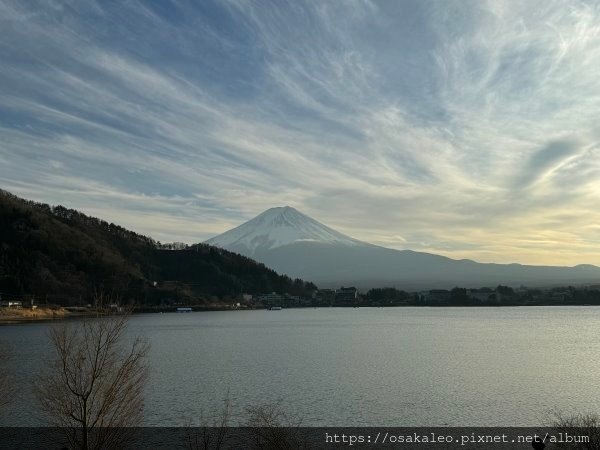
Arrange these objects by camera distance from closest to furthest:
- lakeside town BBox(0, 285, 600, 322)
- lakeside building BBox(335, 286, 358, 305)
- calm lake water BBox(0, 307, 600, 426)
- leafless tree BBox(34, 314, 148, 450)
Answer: leafless tree BBox(34, 314, 148, 450), calm lake water BBox(0, 307, 600, 426), lakeside town BBox(0, 285, 600, 322), lakeside building BBox(335, 286, 358, 305)

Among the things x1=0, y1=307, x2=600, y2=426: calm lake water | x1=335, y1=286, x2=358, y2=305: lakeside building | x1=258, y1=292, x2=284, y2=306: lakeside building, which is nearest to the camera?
x1=0, y1=307, x2=600, y2=426: calm lake water

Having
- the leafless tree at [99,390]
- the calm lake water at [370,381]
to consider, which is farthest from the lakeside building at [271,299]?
the leafless tree at [99,390]

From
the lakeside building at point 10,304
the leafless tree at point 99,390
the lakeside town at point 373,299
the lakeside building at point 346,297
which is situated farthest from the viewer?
the lakeside building at point 346,297

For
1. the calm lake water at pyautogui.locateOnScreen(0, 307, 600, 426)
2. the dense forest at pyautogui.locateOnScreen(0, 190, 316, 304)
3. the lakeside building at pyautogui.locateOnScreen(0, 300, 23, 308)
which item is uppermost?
the dense forest at pyautogui.locateOnScreen(0, 190, 316, 304)

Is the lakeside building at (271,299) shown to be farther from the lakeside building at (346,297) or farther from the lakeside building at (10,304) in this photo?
the lakeside building at (10,304)

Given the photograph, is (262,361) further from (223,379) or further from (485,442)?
(485,442)

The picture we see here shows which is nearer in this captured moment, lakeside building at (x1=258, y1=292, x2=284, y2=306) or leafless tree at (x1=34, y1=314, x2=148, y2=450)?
leafless tree at (x1=34, y1=314, x2=148, y2=450)

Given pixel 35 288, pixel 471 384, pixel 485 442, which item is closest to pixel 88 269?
pixel 35 288

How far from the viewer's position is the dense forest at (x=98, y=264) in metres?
106

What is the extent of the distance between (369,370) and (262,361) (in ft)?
23.4

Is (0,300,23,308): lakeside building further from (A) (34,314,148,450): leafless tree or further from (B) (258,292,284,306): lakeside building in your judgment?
(A) (34,314,148,450): leafless tree

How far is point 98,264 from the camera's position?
11569cm

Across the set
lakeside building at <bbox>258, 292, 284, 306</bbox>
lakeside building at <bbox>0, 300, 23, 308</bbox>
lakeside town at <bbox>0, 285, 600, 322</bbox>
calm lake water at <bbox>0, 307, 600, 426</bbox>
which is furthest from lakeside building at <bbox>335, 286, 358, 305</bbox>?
calm lake water at <bbox>0, 307, 600, 426</bbox>

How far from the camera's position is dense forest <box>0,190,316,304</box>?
347 ft
